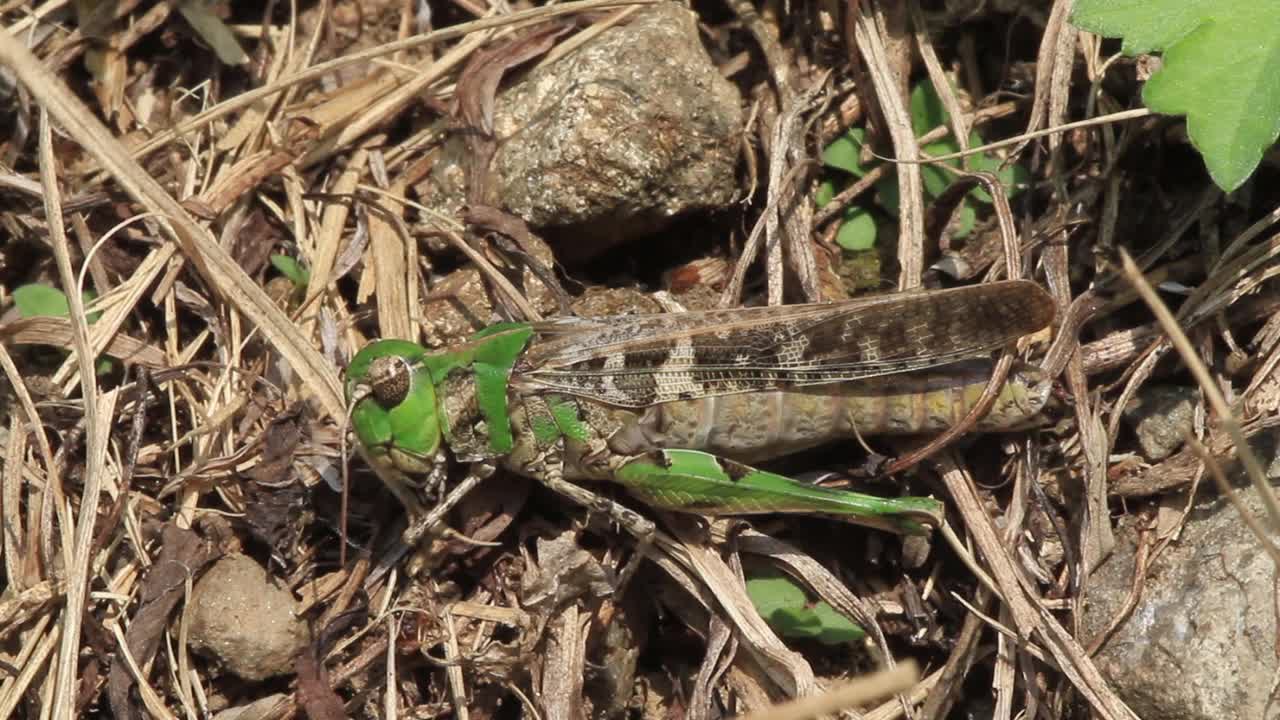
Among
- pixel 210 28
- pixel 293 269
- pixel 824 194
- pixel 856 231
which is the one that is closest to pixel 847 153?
pixel 824 194

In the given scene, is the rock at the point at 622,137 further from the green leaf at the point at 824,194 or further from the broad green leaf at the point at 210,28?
the broad green leaf at the point at 210,28

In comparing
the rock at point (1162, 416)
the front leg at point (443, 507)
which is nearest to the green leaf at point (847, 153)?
the rock at point (1162, 416)

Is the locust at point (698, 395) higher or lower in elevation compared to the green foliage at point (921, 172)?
lower

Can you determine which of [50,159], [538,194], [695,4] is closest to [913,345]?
[538,194]

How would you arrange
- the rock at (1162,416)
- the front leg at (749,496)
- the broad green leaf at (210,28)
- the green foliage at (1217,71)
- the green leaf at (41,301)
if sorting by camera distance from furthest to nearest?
the broad green leaf at (210,28), the green leaf at (41,301), the rock at (1162,416), the front leg at (749,496), the green foliage at (1217,71)

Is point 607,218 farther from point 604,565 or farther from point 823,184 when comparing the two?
point 604,565

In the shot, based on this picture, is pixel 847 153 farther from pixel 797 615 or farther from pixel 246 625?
pixel 246 625

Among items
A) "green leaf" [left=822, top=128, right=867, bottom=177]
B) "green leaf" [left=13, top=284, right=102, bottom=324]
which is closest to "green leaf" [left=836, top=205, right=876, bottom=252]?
"green leaf" [left=822, top=128, right=867, bottom=177]
